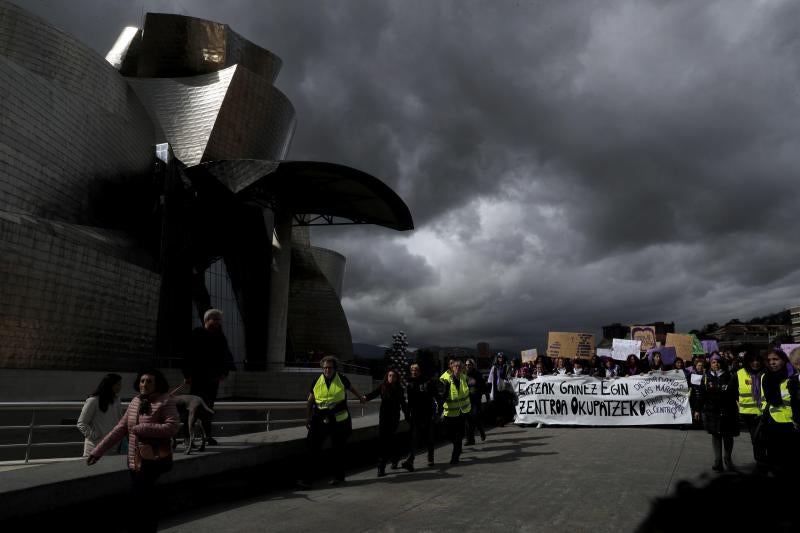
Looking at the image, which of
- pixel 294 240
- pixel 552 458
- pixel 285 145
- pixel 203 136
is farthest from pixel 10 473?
pixel 294 240

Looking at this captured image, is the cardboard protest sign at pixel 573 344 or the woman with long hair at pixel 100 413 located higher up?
the cardboard protest sign at pixel 573 344

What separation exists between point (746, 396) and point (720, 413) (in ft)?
1.30

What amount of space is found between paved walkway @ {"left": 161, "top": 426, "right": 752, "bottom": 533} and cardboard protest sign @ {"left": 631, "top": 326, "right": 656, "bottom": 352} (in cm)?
1054

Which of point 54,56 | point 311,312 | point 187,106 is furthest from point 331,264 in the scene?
point 54,56

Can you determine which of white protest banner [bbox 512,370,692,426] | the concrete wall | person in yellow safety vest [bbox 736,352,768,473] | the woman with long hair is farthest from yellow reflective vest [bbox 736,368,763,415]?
the concrete wall

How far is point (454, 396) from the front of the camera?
8141mm

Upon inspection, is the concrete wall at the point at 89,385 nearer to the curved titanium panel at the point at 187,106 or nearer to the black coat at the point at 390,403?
the curved titanium panel at the point at 187,106

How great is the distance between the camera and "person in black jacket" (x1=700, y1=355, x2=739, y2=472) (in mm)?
6730

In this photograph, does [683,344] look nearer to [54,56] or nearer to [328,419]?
[328,419]

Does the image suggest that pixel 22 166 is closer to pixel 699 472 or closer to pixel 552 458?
pixel 552 458

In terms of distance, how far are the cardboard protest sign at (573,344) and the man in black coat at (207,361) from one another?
13.6 meters

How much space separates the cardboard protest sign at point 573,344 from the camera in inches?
691

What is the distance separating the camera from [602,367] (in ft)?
45.4

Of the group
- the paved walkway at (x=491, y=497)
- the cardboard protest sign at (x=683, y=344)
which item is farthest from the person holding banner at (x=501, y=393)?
the cardboard protest sign at (x=683, y=344)
